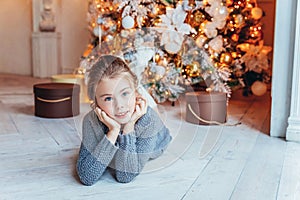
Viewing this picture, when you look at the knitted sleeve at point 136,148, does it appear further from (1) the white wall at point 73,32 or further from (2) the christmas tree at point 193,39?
(1) the white wall at point 73,32

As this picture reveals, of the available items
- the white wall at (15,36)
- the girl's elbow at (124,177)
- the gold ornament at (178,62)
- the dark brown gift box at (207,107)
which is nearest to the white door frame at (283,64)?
the dark brown gift box at (207,107)

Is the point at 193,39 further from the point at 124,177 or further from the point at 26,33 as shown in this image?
the point at 26,33

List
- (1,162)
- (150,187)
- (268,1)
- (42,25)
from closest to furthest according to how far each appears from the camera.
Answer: (150,187), (1,162), (268,1), (42,25)

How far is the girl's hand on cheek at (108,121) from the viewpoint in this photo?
183 centimetres

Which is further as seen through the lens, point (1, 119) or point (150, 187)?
point (1, 119)

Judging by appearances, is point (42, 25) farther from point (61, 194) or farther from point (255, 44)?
point (61, 194)

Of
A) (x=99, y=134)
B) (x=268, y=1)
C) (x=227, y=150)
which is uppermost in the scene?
(x=268, y=1)

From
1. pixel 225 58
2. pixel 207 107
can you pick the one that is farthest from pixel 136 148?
pixel 225 58

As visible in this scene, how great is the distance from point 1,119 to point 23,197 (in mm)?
1651

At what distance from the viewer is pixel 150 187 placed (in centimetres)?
183

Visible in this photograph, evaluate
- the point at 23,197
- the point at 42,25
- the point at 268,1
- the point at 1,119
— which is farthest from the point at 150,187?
the point at 42,25

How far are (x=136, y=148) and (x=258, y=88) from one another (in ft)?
7.36

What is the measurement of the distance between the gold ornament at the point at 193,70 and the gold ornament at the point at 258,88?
0.68 meters

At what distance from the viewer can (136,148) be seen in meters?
1.94
